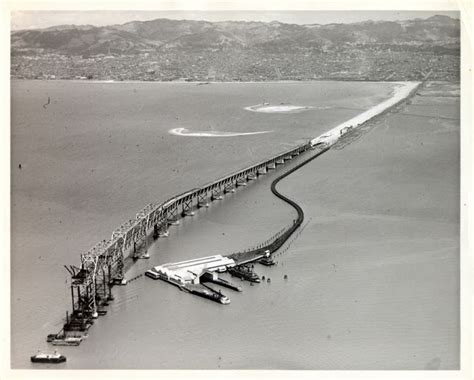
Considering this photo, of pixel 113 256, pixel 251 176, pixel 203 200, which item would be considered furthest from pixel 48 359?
pixel 251 176

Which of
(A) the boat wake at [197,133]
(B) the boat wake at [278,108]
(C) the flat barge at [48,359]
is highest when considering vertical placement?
(B) the boat wake at [278,108]

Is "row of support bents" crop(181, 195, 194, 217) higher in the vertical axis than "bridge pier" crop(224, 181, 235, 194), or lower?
lower

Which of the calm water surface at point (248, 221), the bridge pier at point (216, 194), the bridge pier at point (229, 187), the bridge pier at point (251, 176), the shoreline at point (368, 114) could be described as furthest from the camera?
the shoreline at point (368, 114)

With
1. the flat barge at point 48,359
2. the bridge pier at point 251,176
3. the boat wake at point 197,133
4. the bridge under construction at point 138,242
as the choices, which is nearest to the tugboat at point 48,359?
the flat barge at point 48,359

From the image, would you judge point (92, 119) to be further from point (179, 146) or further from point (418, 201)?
point (418, 201)

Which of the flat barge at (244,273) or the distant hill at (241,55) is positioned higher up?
the distant hill at (241,55)

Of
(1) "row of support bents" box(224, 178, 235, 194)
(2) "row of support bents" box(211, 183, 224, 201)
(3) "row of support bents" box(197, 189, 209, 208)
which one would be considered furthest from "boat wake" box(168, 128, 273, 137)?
(3) "row of support bents" box(197, 189, 209, 208)

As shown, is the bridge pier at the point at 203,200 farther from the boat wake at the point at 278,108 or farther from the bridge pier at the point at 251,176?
the boat wake at the point at 278,108

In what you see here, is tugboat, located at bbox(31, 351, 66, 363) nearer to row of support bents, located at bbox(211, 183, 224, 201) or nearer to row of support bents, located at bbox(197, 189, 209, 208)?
row of support bents, located at bbox(197, 189, 209, 208)

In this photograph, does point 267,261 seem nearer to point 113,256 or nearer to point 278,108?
point 113,256

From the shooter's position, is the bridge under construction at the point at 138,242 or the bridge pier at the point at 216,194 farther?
the bridge pier at the point at 216,194
